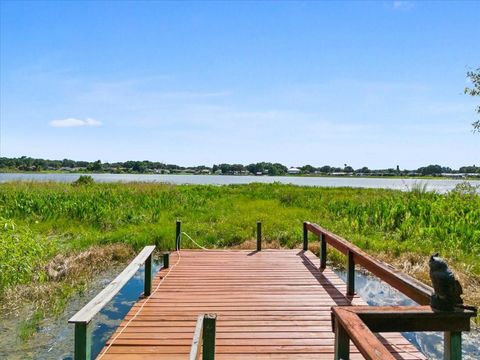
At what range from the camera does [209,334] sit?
2451 millimetres

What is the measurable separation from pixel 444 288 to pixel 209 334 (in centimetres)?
147

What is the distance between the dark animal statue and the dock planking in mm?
2029

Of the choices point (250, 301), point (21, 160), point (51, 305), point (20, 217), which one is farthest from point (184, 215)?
point (21, 160)

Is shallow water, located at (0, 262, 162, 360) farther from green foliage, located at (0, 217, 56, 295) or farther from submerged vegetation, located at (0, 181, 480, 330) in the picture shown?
submerged vegetation, located at (0, 181, 480, 330)

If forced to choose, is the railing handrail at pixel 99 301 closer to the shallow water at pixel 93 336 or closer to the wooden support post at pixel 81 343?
the wooden support post at pixel 81 343

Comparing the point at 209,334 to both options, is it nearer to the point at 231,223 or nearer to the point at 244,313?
the point at 244,313

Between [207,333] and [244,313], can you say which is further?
[244,313]

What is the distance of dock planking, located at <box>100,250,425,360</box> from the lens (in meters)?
4.19

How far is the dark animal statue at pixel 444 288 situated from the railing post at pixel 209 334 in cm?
137

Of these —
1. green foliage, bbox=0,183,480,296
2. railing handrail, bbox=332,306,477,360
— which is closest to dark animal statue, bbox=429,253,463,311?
railing handrail, bbox=332,306,477,360

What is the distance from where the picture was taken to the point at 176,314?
17.2 feet

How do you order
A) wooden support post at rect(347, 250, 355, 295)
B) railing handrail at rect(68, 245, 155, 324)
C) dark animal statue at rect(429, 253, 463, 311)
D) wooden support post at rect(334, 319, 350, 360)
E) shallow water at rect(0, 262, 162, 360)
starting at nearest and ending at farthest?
dark animal statue at rect(429, 253, 463, 311) < wooden support post at rect(334, 319, 350, 360) < railing handrail at rect(68, 245, 155, 324) < shallow water at rect(0, 262, 162, 360) < wooden support post at rect(347, 250, 355, 295)

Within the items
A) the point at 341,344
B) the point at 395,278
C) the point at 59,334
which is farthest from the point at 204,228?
the point at 341,344

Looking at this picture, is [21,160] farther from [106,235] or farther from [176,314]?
[176,314]
